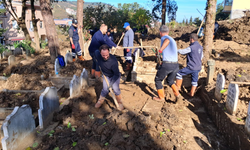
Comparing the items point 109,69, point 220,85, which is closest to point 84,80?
point 109,69

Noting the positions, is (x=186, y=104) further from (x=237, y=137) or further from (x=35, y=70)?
(x=35, y=70)

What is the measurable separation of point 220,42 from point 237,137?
8184 mm

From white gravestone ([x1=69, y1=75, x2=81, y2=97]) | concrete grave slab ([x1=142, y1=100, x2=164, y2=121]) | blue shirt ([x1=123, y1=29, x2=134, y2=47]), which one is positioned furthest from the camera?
blue shirt ([x1=123, y1=29, x2=134, y2=47])

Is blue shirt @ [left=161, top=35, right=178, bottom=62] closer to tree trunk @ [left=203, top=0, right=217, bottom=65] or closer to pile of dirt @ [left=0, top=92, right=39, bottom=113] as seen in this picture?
tree trunk @ [left=203, top=0, right=217, bottom=65]

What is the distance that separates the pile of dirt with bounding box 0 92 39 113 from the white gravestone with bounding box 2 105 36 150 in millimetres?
1778

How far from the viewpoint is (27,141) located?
311 centimetres

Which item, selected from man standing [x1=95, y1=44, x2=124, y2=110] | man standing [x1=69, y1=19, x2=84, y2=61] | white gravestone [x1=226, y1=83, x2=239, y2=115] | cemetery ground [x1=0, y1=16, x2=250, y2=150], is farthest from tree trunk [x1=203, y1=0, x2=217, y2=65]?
man standing [x1=69, y1=19, x2=84, y2=61]

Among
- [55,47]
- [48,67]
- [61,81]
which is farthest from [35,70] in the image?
[61,81]

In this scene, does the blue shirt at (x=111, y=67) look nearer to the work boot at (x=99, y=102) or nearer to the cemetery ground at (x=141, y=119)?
the work boot at (x=99, y=102)

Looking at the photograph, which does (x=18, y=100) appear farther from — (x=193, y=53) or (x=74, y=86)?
(x=193, y=53)

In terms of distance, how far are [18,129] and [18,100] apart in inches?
94.3

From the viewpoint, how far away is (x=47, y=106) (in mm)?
3789

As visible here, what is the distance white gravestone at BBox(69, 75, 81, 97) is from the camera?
4.77m

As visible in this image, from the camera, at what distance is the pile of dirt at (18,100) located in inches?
190
